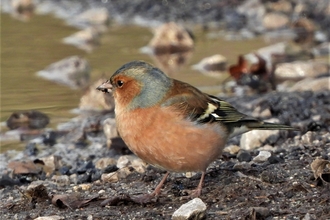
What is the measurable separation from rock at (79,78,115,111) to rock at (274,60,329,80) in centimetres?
256

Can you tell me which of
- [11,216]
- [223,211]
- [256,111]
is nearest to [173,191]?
[223,211]

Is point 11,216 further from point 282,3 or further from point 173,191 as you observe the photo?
point 282,3

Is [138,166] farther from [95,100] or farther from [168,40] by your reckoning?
[168,40]

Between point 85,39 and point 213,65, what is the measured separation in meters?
2.83

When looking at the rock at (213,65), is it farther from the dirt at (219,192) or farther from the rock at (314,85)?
the dirt at (219,192)

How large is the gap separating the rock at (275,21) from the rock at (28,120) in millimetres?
5838

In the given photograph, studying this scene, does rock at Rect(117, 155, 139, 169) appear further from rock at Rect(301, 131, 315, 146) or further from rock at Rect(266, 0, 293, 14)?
rock at Rect(266, 0, 293, 14)

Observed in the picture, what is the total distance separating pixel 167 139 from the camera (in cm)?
605

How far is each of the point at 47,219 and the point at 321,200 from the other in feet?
6.23

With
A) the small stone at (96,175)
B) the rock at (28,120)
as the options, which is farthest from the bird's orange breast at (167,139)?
the rock at (28,120)

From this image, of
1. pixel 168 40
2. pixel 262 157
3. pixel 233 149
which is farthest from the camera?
pixel 168 40

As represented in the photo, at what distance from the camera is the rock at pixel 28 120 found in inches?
384

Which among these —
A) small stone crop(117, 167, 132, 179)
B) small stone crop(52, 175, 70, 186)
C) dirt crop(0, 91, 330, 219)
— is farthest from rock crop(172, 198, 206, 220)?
small stone crop(52, 175, 70, 186)

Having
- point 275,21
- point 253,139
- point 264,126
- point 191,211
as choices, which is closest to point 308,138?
point 253,139
